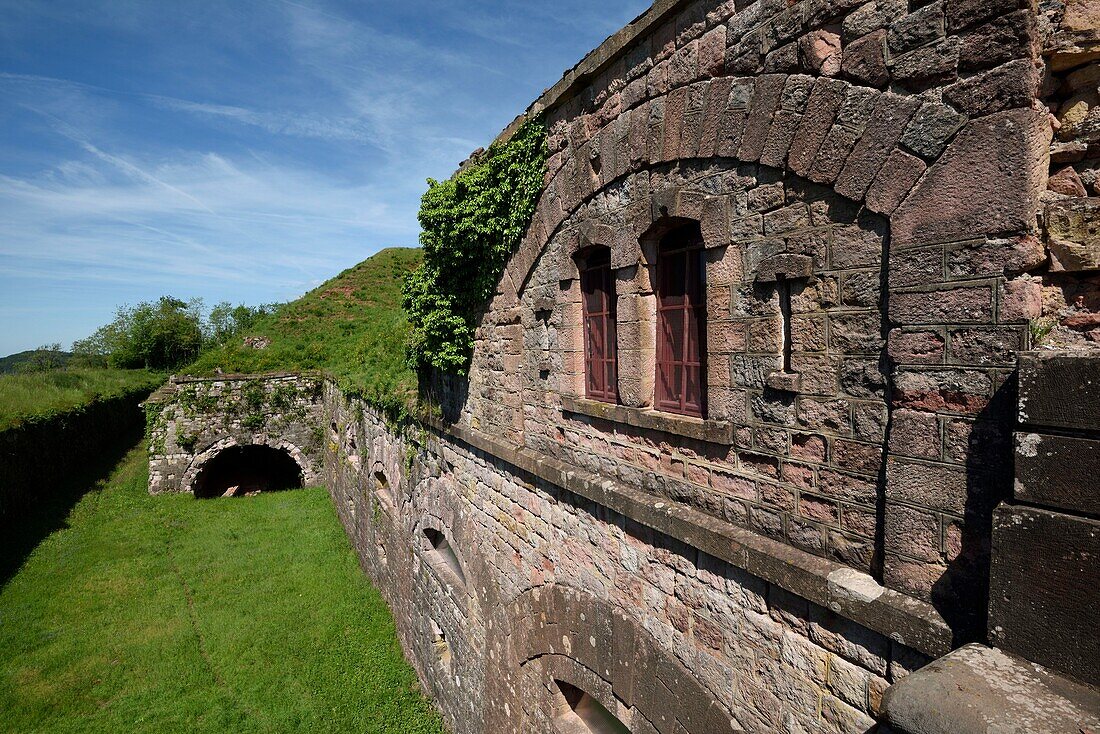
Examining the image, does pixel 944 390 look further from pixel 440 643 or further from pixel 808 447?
pixel 440 643

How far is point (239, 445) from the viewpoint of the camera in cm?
1933

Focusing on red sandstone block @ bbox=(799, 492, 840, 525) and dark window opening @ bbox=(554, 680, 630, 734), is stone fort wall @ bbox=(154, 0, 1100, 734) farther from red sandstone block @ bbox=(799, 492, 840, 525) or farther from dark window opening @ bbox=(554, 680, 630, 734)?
dark window opening @ bbox=(554, 680, 630, 734)

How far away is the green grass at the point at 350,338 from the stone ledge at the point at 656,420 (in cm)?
396

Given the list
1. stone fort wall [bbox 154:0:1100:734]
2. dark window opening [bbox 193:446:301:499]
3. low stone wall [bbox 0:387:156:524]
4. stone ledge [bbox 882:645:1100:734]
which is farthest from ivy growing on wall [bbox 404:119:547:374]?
dark window opening [bbox 193:446:301:499]

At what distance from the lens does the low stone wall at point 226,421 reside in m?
18.5

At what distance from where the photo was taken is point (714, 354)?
138 inches

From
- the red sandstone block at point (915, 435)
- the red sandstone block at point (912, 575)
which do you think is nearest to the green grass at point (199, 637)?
the red sandstone block at point (912, 575)

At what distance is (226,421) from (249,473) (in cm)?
496

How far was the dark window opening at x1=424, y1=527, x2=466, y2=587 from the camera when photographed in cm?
845

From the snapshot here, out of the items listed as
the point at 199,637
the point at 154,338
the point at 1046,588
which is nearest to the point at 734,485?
the point at 1046,588

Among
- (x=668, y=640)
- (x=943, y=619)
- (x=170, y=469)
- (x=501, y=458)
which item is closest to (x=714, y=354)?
(x=943, y=619)

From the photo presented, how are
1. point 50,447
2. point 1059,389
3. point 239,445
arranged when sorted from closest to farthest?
1. point 1059,389
2. point 50,447
3. point 239,445

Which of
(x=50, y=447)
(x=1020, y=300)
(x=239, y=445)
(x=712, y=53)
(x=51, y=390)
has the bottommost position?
(x=239, y=445)

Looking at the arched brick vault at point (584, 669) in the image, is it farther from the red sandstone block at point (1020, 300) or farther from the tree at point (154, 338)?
the tree at point (154, 338)
